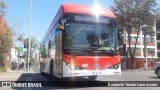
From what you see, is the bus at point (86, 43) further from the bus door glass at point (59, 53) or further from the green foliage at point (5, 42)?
the green foliage at point (5, 42)

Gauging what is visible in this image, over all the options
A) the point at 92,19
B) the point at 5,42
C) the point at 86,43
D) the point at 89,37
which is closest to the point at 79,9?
the point at 92,19

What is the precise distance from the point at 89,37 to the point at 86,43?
0.33 metres

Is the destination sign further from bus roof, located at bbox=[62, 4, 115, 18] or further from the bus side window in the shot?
the bus side window

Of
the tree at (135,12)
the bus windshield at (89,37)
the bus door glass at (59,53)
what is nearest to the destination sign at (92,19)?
the bus windshield at (89,37)

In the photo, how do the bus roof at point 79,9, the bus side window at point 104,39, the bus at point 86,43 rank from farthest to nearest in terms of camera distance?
1. the bus roof at point 79,9
2. the bus side window at point 104,39
3. the bus at point 86,43

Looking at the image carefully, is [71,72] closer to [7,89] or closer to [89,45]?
[89,45]

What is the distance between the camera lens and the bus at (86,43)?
47.1 feet

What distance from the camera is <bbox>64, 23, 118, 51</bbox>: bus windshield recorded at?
1445cm

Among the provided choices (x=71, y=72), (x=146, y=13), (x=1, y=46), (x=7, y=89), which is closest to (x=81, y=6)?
(x=71, y=72)

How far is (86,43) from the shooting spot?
14586 millimetres

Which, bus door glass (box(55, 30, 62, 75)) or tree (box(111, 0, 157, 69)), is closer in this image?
bus door glass (box(55, 30, 62, 75))

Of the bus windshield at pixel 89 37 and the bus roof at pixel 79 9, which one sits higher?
the bus roof at pixel 79 9

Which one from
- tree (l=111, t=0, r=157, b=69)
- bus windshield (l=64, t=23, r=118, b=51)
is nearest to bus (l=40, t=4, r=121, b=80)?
bus windshield (l=64, t=23, r=118, b=51)

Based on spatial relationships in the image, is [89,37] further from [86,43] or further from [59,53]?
[59,53]
